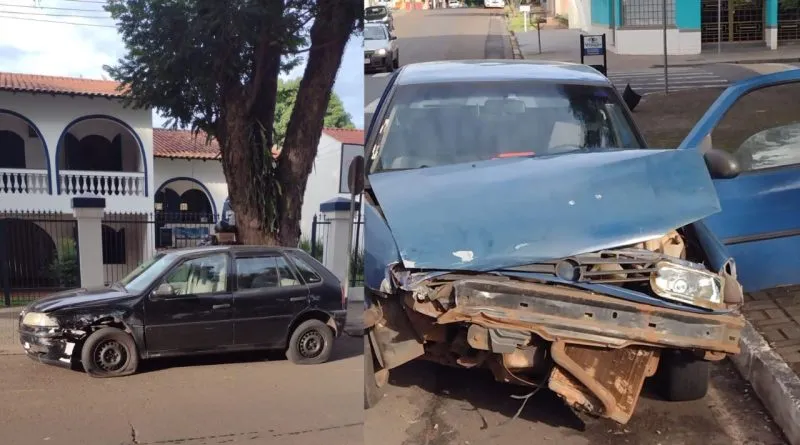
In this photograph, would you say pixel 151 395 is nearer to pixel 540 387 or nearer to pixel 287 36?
pixel 287 36

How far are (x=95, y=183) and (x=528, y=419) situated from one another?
211 centimetres

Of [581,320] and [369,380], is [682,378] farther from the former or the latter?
[369,380]

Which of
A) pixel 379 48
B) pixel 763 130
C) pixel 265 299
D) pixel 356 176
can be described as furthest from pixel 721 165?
pixel 265 299

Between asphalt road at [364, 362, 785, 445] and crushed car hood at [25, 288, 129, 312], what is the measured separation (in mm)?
942

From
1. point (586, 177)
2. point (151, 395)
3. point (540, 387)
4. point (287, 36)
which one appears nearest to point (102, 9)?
point (287, 36)

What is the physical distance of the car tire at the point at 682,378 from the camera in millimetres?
3234

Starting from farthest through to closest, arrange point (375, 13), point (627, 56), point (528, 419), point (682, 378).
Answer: point (627, 56)
point (682, 378)
point (528, 419)
point (375, 13)

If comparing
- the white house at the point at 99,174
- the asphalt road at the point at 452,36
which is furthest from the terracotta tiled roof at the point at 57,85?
the asphalt road at the point at 452,36

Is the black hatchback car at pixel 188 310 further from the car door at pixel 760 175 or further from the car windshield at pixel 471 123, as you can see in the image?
the car door at pixel 760 175

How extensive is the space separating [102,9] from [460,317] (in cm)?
146

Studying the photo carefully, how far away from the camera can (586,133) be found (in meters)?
3.03

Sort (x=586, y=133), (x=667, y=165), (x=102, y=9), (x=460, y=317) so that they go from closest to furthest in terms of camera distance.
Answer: (x=102, y=9) < (x=460, y=317) < (x=667, y=165) < (x=586, y=133)

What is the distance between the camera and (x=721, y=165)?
12.3 ft

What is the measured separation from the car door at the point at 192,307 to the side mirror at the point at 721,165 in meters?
2.88
